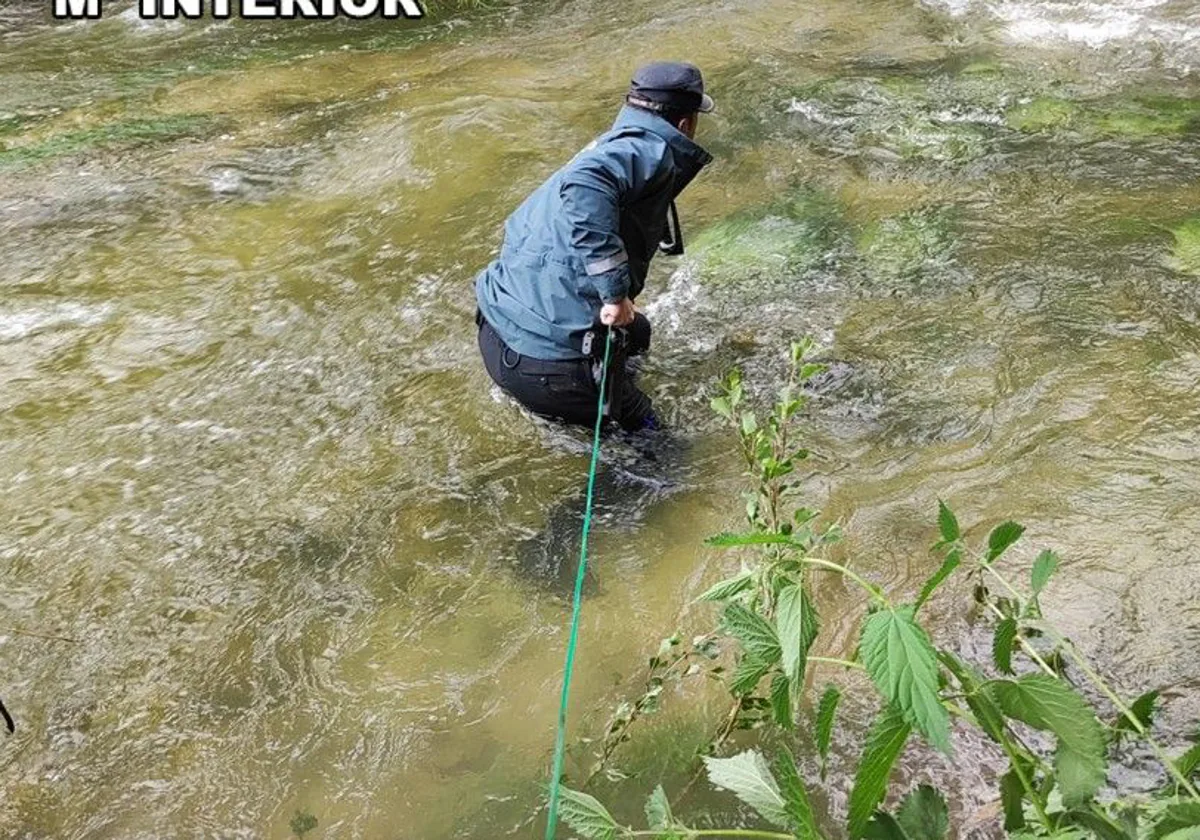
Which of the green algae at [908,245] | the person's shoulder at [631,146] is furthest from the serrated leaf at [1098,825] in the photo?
the green algae at [908,245]

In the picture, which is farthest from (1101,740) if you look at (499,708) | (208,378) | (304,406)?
(208,378)

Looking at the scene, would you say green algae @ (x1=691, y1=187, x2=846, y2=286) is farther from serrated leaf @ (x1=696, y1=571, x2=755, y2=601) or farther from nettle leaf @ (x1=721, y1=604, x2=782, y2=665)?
nettle leaf @ (x1=721, y1=604, x2=782, y2=665)

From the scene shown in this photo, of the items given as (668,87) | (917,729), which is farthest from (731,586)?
(668,87)

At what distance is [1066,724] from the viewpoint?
1551mm

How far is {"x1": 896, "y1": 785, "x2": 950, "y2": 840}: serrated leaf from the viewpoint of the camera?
5.43ft

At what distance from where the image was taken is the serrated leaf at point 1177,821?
5.04 ft

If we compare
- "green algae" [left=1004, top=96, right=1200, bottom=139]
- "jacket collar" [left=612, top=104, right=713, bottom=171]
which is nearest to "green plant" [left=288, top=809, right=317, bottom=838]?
"jacket collar" [left=612, top=104, right=713, bottom=171]

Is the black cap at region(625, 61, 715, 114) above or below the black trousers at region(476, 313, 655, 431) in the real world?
above

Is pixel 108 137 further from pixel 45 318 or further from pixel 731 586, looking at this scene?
pixel 731 586

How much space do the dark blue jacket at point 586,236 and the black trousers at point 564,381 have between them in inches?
2.5

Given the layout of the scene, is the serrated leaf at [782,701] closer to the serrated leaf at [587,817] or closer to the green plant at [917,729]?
the green plant at [917,729]

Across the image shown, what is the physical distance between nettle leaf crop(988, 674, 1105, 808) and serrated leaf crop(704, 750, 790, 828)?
0.42m

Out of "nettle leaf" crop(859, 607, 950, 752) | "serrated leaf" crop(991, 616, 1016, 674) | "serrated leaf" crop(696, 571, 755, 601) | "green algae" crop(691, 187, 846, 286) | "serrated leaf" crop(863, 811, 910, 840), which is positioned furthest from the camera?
"green algae" crop(691, 187, 846, 286)

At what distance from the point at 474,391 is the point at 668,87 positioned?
188 cm
